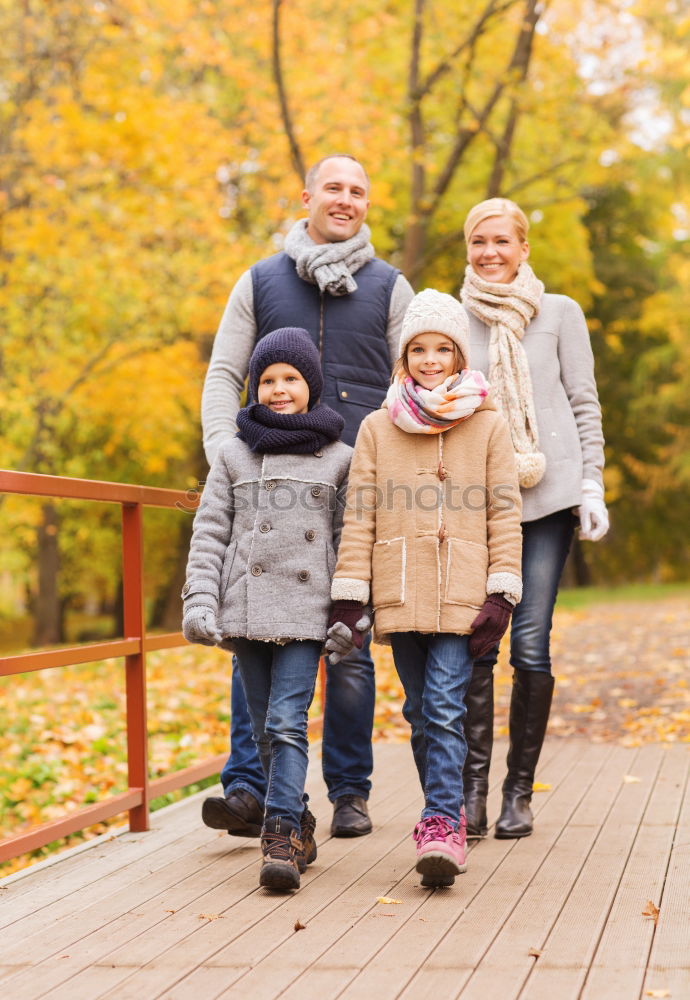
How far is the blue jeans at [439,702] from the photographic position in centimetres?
360

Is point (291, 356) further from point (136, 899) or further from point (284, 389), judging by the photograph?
point (136, 899)

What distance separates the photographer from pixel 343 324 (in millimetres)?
4340

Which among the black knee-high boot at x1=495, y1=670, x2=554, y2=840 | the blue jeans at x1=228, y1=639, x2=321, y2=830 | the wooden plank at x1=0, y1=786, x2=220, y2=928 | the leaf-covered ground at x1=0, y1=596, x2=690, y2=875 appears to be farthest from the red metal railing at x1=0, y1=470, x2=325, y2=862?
the leaf-covered ground at x1=0, y1=596, x2=690, y2=875

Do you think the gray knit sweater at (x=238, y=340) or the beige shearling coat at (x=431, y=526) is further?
the gray knit sweater at (x=238, y=340)

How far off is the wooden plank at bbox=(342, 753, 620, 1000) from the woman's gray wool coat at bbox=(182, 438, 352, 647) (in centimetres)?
87

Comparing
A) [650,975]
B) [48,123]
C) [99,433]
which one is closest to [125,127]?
[48,123]

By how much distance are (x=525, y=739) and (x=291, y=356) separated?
160 centimetres

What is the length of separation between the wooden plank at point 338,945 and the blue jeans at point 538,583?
2.94ft

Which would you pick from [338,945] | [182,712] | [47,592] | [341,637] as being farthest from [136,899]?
[47,592]

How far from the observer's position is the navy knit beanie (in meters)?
3.79

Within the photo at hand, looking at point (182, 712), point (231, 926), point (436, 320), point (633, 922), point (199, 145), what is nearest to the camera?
point (633, 922)

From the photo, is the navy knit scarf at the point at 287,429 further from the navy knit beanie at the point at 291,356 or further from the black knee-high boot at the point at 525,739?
the black knee-high boot at the point at 525,739

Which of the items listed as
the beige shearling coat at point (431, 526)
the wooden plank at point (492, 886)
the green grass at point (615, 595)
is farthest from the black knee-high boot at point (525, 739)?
the green grass at point (615, 595)

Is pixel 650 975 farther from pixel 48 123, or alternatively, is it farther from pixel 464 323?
pixel 48 123
